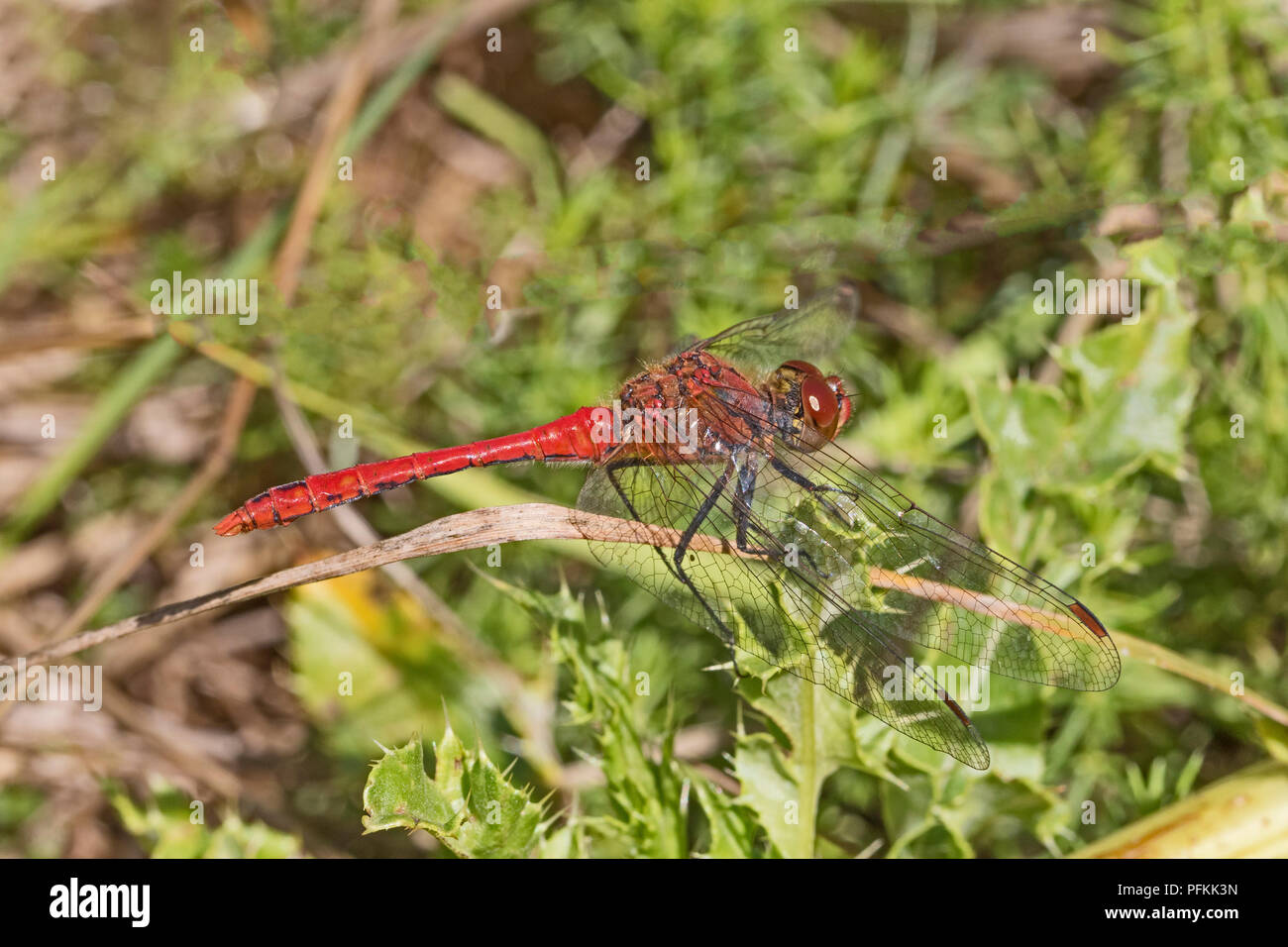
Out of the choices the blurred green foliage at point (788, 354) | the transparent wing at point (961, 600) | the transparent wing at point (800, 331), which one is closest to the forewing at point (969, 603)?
the transparent wing at point (961, 600)

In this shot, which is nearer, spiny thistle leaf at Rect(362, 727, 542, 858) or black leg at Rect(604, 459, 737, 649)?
spiny thistle leaf at Rect(362, 727, 542, 858)

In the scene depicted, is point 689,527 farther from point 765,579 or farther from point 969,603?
point 969,603

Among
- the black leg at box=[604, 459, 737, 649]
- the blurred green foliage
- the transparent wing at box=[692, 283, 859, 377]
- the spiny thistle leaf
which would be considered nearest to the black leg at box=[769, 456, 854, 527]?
the black leg at box=[604, 459, 737, 649]

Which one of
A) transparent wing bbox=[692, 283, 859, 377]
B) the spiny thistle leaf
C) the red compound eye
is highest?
transparent wing bbox=[692, 283, 859, 377]

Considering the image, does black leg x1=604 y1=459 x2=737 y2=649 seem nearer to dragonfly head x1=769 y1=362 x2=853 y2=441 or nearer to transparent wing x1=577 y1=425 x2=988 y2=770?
transparent wing x1=577 y1=425 x2=988 y2=770

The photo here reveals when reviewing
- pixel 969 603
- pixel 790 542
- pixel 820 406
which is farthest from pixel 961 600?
pixel 820 406

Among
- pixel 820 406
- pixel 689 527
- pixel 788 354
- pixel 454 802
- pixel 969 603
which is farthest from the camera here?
pixel 788 354

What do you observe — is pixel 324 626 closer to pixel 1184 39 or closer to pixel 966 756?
Answer: pixel 966 756

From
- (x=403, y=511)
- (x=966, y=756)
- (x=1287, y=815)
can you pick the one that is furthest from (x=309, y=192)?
(x=1287, y=815)
